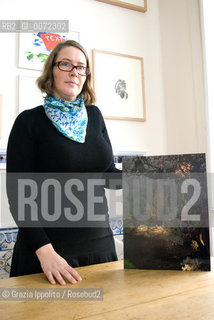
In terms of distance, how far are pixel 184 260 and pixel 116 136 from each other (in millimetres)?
1468

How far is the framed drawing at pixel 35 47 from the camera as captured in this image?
1908 millimetres

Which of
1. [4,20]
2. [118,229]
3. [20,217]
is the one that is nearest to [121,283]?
[20,217]

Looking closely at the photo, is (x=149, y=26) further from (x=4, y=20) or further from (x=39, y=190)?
(x=39, y=190)

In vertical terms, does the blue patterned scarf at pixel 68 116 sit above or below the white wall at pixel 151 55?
below

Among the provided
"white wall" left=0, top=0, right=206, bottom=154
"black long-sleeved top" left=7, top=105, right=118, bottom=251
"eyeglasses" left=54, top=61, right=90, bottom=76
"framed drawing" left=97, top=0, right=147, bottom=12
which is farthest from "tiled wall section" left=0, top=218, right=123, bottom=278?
"framed drawing" left=97, top=0, right=147, bottom=12

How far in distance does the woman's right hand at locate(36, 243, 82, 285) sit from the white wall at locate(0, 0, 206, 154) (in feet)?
3.94

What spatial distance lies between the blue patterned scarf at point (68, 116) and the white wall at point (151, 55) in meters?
0.86

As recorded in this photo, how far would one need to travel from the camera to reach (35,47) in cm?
195

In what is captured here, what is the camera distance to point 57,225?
99 cm

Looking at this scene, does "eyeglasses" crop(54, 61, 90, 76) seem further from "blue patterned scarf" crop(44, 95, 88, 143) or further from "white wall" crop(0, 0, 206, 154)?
"white wall" crop(0, 0, 206, 154)

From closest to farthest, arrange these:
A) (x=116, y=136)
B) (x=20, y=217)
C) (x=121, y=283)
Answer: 1. (x=121, y=283)
2. (x=20, y=217)
3. (x=116, y=136)

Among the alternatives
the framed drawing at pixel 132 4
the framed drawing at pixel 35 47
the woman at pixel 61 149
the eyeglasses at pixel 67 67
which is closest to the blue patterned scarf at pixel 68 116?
the woman at pixel 61 149

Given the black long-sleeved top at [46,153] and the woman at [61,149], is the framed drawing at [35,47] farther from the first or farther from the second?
the black long-sleeved top at [46,153]

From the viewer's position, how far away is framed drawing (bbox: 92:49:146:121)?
2125mm
